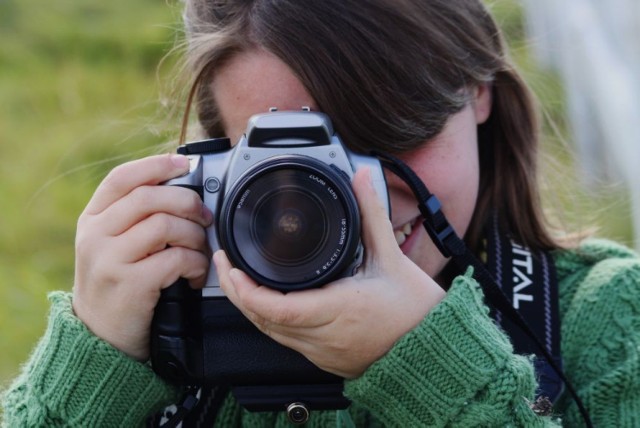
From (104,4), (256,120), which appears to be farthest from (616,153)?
(104,4)

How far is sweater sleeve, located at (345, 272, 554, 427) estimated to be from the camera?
1.43m

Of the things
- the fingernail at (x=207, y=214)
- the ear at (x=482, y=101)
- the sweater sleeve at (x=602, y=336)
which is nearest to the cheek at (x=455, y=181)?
the ear at (x=482, y=101)

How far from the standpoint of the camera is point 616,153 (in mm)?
3043

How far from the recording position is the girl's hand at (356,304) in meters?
1.40

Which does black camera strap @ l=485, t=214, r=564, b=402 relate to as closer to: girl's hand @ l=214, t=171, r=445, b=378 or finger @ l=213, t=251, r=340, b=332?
girl's hand @ l=214, t=171, r=445, b=378

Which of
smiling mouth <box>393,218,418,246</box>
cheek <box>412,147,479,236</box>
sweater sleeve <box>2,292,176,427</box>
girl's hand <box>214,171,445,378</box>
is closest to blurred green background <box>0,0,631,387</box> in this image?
cheek <box>412,147,479,236</box>

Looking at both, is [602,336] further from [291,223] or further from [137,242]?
[137,242]

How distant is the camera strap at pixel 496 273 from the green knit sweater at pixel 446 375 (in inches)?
1.8

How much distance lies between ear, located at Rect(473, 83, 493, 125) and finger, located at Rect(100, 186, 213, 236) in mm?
560

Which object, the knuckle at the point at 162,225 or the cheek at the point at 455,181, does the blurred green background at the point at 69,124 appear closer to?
the cheek at the point at 455,181

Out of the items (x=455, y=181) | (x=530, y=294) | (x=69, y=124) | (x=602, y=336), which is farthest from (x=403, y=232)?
(x=69, y=124)

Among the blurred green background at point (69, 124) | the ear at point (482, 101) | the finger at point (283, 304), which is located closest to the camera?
the finger at point (283, 304)

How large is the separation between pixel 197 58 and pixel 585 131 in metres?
1.94

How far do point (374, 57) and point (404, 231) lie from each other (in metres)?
0.27
